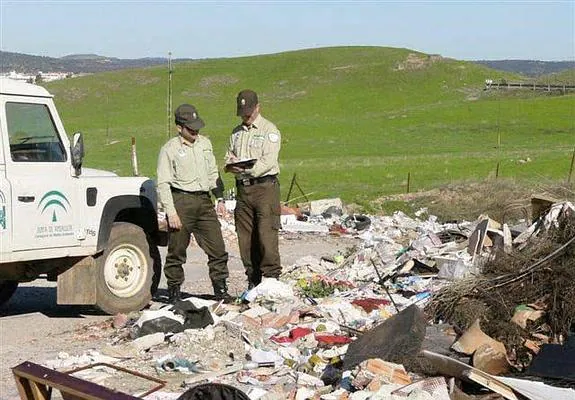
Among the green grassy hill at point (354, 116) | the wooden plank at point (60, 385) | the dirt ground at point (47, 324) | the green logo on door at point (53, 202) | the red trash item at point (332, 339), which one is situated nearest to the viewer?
the wooden plank at point (60, 385)

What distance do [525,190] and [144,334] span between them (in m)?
13.0

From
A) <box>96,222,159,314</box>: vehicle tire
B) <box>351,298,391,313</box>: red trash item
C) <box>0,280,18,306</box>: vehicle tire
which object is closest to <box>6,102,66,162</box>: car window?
<box>96,222,159,314</box>: vehicle tire

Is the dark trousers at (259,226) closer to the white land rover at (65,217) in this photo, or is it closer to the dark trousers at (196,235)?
the dark trousers at (196,235)

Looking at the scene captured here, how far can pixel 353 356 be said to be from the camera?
7.79 m

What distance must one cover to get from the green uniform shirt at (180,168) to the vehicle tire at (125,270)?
750 mm

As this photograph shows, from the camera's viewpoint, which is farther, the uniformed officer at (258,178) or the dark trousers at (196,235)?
the dark trousers at (196,235)

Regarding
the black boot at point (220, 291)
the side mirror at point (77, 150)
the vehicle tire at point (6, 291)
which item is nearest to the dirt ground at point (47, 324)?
the vehicle tire at point (6, 291)

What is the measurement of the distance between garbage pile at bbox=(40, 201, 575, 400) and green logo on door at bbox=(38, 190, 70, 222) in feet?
4.36

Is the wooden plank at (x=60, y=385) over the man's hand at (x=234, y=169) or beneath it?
beneath

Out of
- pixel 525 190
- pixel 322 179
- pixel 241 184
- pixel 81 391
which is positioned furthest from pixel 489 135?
pixel 81 391

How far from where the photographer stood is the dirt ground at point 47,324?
30.6 ft

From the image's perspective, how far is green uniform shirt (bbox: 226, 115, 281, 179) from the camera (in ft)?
35.1

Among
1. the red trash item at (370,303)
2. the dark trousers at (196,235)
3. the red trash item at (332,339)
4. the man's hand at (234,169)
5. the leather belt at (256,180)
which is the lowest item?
the red trash item at (370,303)

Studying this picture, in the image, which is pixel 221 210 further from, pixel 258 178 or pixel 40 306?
pixel 258 178
